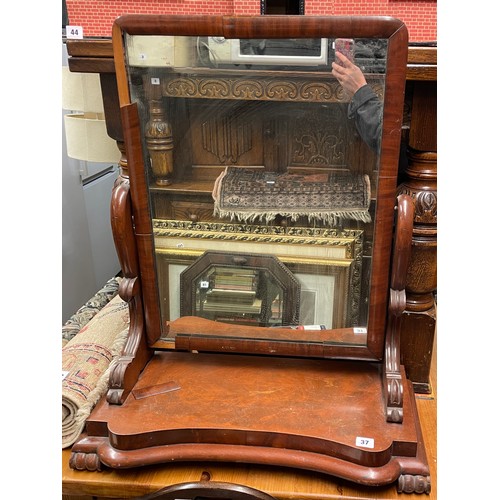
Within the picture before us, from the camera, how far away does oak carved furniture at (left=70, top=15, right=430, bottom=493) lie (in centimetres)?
77

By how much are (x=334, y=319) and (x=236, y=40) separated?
0.46 meters

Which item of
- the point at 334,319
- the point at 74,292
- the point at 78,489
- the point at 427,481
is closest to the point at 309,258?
the point at 334,319

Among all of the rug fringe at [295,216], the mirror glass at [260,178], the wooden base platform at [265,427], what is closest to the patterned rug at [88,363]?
the wooden base platform at [265,427]

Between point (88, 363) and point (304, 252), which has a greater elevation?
point (304, 252)

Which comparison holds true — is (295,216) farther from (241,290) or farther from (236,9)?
(236,9)

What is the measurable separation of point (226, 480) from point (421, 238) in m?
0.49

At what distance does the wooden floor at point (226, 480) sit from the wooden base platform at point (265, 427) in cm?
2

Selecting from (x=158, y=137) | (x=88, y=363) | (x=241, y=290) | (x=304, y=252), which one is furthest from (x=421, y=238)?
(x=88, y=363)

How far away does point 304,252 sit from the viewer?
88 cm

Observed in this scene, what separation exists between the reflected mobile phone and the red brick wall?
0.12 m

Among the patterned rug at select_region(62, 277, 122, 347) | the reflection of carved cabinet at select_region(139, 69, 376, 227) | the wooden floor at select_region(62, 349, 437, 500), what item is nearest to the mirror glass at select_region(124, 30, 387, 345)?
the reflection of carved cabinet at select_region(139, 69, 376, 227)

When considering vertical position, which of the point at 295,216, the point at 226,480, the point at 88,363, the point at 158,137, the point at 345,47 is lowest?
the point at 226,480

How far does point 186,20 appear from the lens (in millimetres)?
744

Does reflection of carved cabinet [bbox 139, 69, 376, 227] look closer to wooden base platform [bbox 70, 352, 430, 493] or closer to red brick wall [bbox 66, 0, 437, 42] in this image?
red brick wall [bbox 66, 0, 437, 42]
